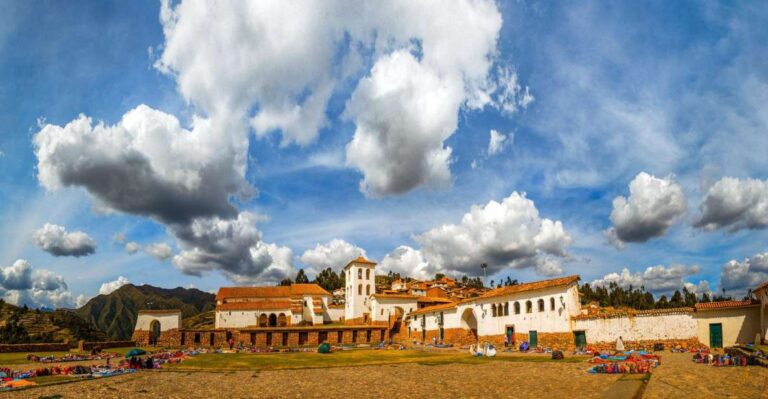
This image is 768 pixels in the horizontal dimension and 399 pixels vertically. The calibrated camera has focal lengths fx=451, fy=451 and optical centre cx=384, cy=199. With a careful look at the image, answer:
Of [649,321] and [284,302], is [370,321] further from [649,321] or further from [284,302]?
[649,321]

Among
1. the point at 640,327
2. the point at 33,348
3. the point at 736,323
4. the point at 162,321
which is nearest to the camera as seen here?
the point at 736,323

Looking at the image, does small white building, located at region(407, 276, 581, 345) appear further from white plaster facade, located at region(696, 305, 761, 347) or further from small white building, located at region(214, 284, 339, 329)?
small white building, located at region(214, 284, 339, 329)

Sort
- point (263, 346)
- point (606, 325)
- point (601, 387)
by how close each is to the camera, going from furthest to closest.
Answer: point (263, 346) → point (606, 325) → point (601, 387)

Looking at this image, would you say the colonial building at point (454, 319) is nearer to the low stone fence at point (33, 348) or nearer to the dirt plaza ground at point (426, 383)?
the dirt plaza ground at point (426, 383)

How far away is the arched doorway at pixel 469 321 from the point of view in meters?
48.8

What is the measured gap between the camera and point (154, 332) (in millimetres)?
53625

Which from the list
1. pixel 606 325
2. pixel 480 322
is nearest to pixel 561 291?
pixel 606 325

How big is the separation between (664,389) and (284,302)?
202 feet

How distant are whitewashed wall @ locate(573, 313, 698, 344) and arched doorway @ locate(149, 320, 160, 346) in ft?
150

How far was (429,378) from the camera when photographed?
19828mm

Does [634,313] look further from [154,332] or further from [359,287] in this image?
[154,332]

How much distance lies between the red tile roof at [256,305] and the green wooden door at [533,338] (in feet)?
134

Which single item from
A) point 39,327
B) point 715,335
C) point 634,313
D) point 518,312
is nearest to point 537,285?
Result: point 518,312

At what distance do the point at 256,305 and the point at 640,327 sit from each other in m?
51.8
